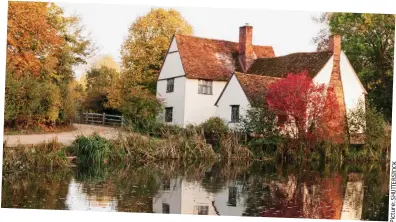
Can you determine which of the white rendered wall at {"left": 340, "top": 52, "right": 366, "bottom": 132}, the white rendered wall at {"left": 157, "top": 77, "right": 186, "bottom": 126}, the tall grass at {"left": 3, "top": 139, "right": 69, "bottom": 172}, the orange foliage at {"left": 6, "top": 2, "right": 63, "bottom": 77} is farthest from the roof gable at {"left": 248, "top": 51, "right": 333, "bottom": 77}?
the tall grass at {"left": 3, "top": 139, "right": 69, "bottom": 172}

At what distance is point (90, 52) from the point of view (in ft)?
147

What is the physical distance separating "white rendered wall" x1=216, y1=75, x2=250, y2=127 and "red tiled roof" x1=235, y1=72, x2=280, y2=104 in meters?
0.25

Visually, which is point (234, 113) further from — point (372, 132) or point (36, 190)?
point (36, 190)

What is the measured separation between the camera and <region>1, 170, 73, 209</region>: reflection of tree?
13.7m

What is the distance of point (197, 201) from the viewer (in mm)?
14969

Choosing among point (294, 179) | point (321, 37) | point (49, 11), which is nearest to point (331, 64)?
point (321, 37)

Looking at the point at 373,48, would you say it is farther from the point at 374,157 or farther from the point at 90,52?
the point at 90,52

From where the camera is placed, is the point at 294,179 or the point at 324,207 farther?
the point at 294,179

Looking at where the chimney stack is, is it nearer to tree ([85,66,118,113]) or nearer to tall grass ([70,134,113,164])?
tree ([85,66,118,113])

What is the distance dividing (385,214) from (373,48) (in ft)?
97.7

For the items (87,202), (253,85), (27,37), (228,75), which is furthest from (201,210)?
(228,75)

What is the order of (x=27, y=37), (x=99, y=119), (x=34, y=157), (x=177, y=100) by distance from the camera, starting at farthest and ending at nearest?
(x=99, y=119), (x=177, y=100), (x=27, y=37), (x=34, y=157)

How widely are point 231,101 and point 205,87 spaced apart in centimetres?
496

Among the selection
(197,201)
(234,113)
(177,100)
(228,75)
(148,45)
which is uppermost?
(148,45)
